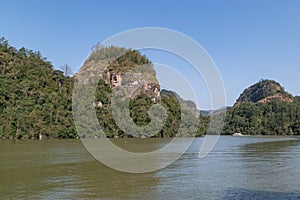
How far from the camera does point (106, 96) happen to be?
92.6 meters

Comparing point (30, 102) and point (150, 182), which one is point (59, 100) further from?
point (150, 182)

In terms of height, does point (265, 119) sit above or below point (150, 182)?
above

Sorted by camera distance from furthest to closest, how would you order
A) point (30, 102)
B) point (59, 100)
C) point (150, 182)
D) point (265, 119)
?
1. point (265, 119)
2. point (59, 100)
3. point (30, 102)
4. point (150, 182)

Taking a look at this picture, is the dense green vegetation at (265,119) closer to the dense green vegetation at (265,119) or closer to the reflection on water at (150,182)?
the dense green vegetation at (265,119)

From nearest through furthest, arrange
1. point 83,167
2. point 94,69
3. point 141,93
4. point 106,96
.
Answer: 1. point 83,167
2. point 106,96
3. point 141,93
4. point 94,69

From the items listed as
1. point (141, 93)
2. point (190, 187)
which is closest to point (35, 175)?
point (190, 187)

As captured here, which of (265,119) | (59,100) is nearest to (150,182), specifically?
(59,100)

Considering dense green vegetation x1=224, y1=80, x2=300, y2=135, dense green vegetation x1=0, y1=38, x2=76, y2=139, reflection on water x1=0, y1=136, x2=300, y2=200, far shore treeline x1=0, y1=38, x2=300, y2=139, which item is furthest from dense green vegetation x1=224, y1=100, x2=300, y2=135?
reflection on water x1=0, y1=136, x2=300, y2=200

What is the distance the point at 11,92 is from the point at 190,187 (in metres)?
69.2

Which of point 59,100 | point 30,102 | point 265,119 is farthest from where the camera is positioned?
point 265,119

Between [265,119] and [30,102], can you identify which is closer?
[30,102]

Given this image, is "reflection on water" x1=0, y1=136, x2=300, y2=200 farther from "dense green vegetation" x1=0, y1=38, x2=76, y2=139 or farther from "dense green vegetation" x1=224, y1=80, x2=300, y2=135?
"dense green vegetation" x1=224, y1=80, x2=300, y2=135

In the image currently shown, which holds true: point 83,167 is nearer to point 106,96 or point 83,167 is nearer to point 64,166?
point 64,166

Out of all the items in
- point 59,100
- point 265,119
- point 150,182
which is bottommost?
point 150,182
